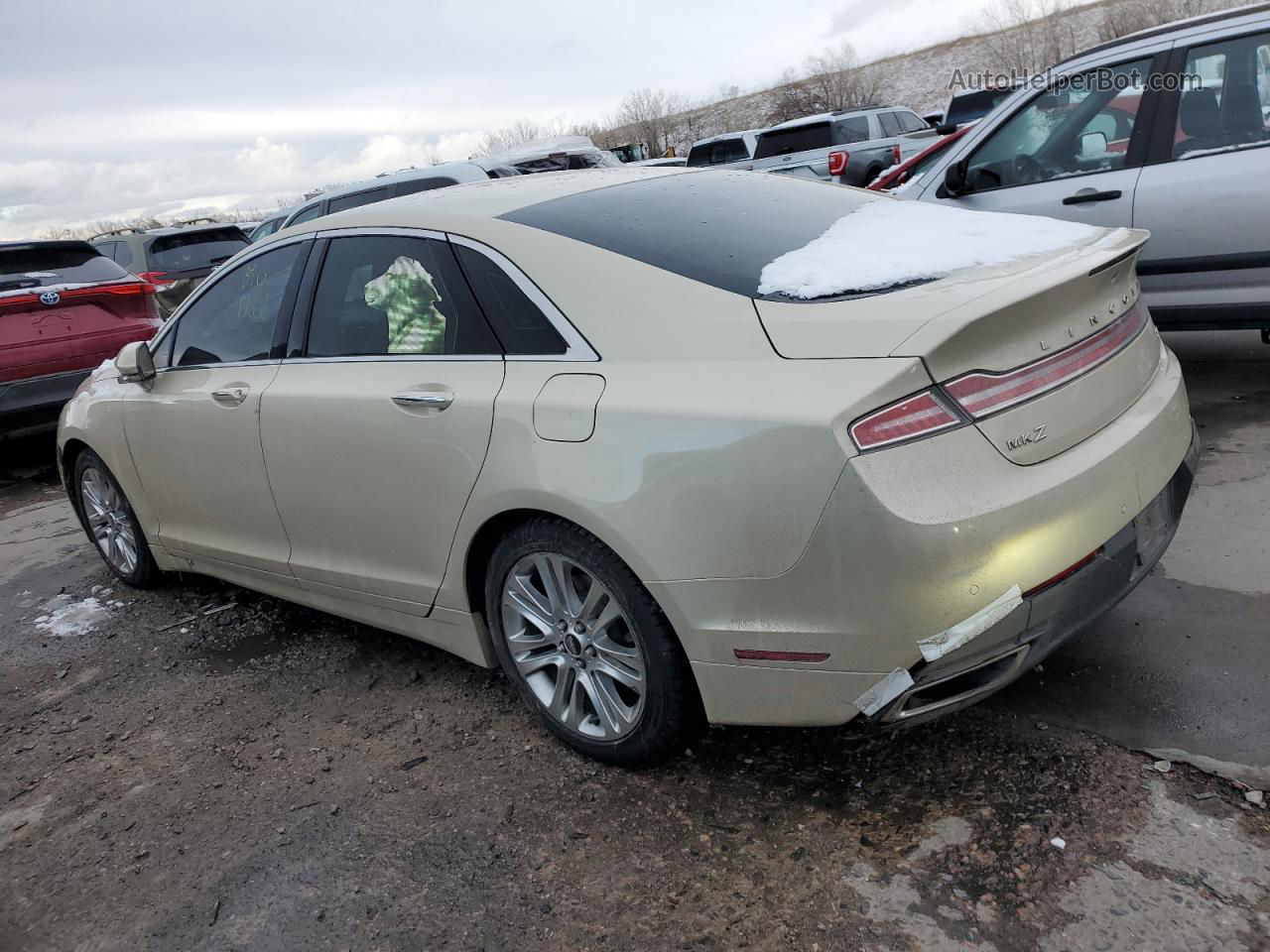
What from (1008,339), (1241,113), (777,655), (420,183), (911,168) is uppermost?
(420,183)

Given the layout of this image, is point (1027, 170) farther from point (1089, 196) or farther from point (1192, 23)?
point (1192, 23)

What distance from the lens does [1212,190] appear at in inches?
177

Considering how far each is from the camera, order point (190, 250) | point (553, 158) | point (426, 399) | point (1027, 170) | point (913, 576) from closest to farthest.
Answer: point (913, 576)
point (426, 399)
point (1027, 170)
point (553, 158)
point (190, 250)

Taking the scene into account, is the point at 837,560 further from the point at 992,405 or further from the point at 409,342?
the point at 409,342

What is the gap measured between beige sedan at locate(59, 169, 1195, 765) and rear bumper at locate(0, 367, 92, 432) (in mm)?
4028

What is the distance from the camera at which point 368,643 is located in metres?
3.77

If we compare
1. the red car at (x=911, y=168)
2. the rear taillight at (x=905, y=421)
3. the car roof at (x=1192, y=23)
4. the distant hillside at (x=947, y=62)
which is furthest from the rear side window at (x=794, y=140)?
the distant hillside at (x=947, y=62)

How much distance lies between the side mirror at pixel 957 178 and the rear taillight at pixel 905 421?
11.8ft

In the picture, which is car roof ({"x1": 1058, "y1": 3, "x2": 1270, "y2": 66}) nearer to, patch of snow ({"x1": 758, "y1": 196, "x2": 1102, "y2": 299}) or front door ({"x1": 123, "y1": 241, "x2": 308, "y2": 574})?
patch of snow ({"x1": 758, "y1": 196, "x2": 1102, "y2": 299})

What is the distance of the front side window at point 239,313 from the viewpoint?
3498 millimetres

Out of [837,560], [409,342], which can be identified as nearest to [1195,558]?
[837,560]

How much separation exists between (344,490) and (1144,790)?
2297mm

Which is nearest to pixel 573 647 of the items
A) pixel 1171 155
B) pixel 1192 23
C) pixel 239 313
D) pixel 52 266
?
pixel 239 313

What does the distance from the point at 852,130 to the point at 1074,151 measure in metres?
12.1
